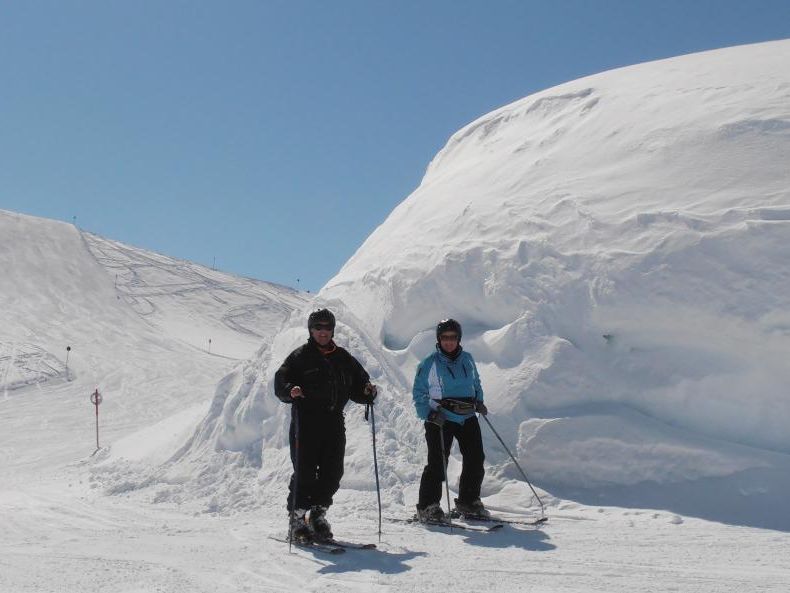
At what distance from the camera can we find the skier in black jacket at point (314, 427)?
5.12 m

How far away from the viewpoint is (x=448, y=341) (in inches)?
237

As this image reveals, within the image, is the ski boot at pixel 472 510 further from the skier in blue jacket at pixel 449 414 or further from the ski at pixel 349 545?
the ski at pixel 349 545

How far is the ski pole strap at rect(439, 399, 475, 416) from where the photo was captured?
19.6 feet

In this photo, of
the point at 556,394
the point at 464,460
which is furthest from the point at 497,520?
the point at 556,394

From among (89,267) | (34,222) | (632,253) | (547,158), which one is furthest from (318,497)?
(34,222)

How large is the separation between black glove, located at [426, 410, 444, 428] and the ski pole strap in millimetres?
130

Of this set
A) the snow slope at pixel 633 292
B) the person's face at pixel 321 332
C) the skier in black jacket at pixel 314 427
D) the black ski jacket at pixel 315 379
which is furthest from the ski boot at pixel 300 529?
the snow slope at pixel 633 292

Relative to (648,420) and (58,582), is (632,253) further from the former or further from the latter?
(58,582)

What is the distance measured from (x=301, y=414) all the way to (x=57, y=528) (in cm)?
259

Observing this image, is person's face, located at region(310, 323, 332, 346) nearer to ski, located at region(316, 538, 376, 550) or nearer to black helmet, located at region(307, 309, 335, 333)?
black helmet, located at region(307, 309, 335, 333)

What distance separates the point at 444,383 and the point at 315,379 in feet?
4.24

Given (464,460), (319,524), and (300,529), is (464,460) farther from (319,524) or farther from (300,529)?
(300,529)

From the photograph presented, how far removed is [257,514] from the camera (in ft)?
21.4

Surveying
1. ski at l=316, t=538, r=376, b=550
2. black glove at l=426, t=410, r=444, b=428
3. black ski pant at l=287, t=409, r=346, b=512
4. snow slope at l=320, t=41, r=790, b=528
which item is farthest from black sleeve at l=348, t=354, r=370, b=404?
snow slope at l=320, t=41, r=790, b=528
